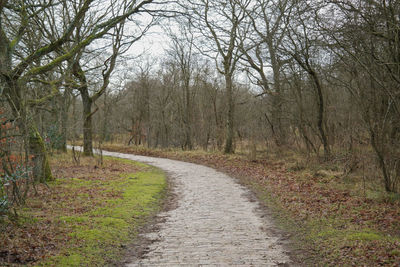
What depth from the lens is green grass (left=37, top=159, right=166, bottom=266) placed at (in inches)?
243

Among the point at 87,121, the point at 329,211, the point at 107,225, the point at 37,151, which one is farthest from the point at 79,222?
the point at 87,121

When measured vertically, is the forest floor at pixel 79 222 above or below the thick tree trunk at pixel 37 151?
below

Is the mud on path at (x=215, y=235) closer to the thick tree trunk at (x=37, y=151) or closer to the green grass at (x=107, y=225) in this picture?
the green grass at (x=107, y=225)

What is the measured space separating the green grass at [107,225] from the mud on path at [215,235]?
0.63m

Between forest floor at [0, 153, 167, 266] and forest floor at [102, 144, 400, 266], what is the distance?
366 cm

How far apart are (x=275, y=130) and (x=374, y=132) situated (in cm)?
1087

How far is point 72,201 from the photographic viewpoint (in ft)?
34.6

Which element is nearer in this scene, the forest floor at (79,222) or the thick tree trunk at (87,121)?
the forest floor at (79,222)

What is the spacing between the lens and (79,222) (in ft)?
26.5

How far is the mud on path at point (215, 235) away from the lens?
6117 mm

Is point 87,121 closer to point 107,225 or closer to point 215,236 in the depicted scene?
point 107,225

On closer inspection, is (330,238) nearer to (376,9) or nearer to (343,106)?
(376,9)

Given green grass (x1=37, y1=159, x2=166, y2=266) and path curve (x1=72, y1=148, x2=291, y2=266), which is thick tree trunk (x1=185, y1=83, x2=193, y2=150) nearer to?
green grass (x1=37, y1=159, x2=166, y2=266)

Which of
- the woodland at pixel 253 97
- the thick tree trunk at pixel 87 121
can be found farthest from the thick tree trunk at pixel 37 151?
the thick tree trunk at pixel 87 121
